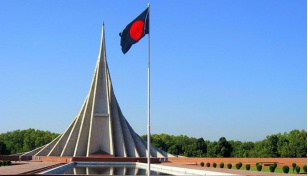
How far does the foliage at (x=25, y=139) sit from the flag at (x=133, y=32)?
36.1m

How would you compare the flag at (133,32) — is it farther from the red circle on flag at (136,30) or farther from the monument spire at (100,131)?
the monument spire at (100,131)

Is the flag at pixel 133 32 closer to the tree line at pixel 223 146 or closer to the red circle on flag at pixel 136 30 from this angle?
the red circle on flag at pixel 136 30

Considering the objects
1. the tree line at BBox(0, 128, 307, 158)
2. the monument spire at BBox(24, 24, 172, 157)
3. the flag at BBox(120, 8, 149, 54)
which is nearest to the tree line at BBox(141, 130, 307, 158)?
the tree line at BBox(0, 128, 307, 158)

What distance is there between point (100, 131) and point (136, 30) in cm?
1941

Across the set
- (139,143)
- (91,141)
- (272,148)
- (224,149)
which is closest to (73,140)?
(91,141)

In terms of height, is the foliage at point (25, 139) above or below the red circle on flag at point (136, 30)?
below

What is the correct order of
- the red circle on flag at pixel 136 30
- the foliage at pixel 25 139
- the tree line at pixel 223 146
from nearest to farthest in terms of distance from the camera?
the red circle on flag at pixel 136 30
the tree line at pixel 223 146
the foliage at pixel 25 139

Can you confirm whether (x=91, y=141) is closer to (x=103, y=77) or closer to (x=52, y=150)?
(x=52, y=150)

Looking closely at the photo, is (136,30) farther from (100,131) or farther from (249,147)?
(249,147)

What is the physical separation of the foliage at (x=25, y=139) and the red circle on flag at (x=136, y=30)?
119ft

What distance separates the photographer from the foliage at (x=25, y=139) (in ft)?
155

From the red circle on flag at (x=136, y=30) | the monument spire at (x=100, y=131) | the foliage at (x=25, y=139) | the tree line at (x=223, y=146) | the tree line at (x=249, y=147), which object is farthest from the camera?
the foliage at (x=25, y=139)

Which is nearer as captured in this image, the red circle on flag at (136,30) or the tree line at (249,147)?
the red circle on flag at (136,30)

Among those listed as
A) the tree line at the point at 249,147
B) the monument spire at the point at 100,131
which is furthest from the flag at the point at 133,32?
the tree line at the point at 249,147
